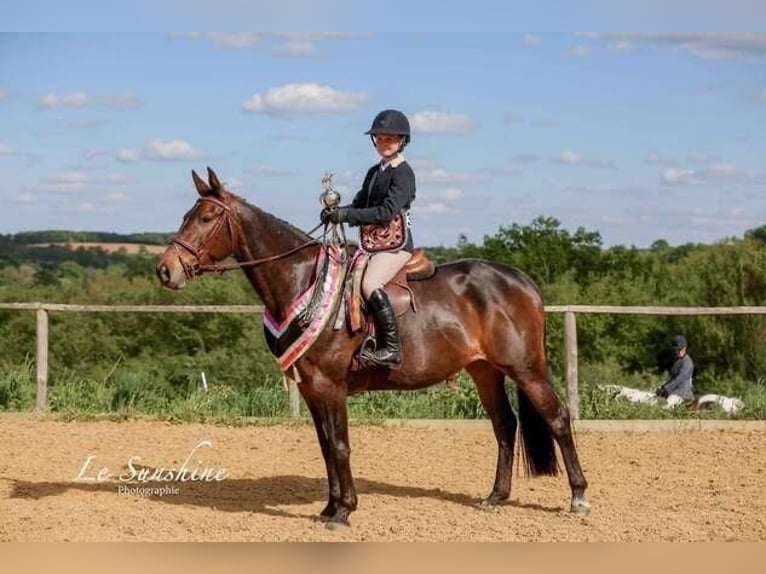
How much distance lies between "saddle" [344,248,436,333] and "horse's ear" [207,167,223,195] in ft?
3.26

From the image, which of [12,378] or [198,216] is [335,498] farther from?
[12,378]

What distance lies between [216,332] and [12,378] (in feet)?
73.0

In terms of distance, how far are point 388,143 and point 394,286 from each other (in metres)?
0.96

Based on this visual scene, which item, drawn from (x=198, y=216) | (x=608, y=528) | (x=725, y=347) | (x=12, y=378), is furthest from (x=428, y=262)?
(x=725, y=347)

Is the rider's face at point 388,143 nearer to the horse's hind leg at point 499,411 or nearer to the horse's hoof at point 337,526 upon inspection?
the horse's hind leg at point 499,411

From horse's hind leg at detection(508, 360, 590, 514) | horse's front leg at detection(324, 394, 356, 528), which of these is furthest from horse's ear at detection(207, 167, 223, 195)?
horse's hind leg at detection(508, 360, 590, 514)

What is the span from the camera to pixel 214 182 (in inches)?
261

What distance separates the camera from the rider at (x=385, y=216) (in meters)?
6.64

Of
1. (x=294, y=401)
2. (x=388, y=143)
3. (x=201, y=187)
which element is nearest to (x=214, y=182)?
(x=201, y=187)

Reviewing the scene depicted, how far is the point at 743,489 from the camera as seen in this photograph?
8.04 m

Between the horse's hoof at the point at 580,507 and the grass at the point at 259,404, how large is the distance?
12.3 ft

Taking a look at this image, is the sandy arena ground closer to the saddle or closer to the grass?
the grass

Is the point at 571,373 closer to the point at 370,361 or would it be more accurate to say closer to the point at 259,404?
the point at 259,404

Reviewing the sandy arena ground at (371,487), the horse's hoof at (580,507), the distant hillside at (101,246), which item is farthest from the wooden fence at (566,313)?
the distant hillside at (101,246)
